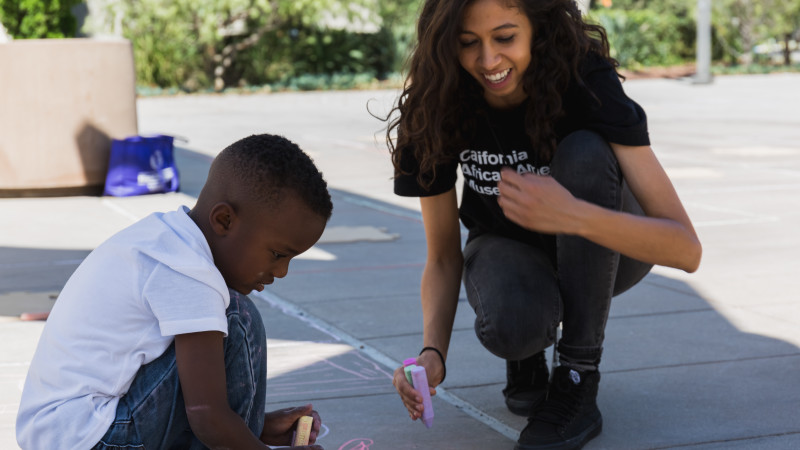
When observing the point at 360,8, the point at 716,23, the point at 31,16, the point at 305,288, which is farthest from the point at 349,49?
the point at 305,288

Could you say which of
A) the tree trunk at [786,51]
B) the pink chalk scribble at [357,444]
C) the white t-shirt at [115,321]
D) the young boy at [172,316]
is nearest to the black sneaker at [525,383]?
the pink chalk scribble at [357,444]

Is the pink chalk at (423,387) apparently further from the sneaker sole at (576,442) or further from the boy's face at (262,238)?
the boy's face at (262,238)

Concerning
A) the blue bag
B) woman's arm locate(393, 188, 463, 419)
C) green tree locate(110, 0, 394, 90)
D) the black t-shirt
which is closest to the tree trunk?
green tree locate(110, 0, 394, 90)

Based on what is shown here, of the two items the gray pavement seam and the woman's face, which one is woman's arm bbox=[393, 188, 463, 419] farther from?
the woman's face

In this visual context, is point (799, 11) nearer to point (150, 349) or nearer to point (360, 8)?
point (360, 8)

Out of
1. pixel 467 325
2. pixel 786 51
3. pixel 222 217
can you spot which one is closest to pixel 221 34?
pixel 786 51

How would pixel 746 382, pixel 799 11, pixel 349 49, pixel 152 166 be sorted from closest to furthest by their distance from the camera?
pixel 746 382
pixel 152 166
pixel 349 49
pixel 799 11

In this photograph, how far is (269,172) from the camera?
89.2 inches

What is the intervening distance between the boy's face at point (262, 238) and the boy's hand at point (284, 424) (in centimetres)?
45

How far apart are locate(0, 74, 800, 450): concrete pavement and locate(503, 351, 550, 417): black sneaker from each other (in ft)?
0.23

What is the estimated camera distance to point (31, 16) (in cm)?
1277

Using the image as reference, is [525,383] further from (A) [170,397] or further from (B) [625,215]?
(A) [170,397]

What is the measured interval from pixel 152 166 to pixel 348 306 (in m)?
4.31

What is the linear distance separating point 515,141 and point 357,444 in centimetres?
104
